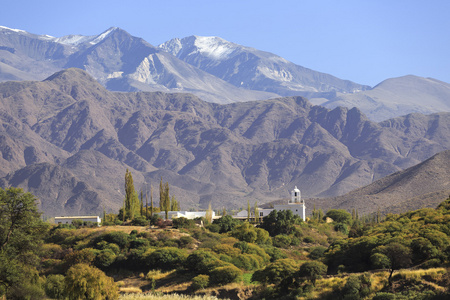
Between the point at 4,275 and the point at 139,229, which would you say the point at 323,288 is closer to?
the point at 4,275

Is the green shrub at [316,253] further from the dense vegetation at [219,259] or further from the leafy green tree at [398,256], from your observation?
the leafy green tree at [398,256]

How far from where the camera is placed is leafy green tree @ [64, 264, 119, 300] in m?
51.8

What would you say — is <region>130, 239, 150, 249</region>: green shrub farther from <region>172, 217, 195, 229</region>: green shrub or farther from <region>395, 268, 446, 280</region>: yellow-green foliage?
<region>395, 268, 446, 280</region>: yellow-green foliage

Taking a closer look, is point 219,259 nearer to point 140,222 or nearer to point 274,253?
point 274,253

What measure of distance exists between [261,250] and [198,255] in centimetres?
1228

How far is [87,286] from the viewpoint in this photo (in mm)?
51844

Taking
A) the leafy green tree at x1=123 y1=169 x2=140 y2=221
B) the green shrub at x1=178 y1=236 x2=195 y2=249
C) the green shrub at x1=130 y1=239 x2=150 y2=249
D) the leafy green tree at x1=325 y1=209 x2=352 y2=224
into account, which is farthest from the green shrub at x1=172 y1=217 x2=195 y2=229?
the leafy green tree at x1=325 y1=209 x2=352 y2=224

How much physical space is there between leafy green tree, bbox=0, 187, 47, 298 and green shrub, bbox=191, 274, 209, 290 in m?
18.9

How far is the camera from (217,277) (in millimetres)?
65938

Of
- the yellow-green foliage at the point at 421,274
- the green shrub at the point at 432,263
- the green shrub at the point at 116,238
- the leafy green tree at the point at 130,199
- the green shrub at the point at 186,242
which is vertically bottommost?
the yellow-green foliage at the point at 421,274

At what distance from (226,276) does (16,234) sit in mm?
22399

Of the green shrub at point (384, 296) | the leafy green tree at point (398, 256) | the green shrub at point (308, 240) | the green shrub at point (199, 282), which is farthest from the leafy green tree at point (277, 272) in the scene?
the green shrub at point (308, 240)

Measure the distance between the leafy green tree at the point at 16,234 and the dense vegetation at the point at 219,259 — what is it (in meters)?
0.07

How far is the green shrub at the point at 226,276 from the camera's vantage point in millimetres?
65375
